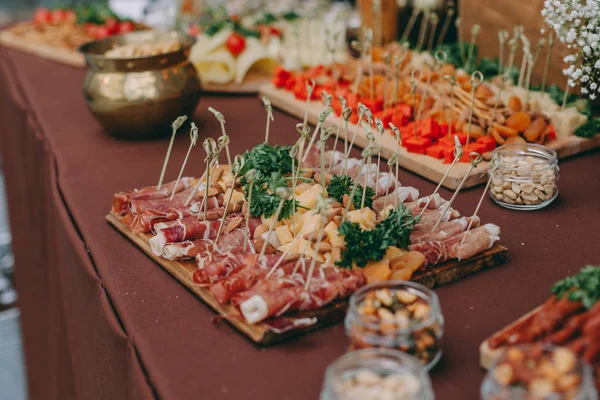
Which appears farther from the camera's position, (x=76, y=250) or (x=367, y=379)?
(x=76, y=250)

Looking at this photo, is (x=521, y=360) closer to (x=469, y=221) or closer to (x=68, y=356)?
(x=469, y=221)

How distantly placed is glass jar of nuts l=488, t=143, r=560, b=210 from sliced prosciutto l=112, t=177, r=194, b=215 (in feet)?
2.35

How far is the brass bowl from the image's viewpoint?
1908mm

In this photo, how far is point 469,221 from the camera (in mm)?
1296

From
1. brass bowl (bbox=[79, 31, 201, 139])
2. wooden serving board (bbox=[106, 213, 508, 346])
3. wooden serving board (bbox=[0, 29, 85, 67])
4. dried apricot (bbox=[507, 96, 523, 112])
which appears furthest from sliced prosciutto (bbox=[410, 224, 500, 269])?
wooden serving board (bbox=[0, 29, 85, 67])

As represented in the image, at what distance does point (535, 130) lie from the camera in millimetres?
1725

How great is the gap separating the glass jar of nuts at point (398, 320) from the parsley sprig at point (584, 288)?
0.19m

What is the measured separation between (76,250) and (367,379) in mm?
918

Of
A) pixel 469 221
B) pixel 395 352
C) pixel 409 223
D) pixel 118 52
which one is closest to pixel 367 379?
pixel 395 352

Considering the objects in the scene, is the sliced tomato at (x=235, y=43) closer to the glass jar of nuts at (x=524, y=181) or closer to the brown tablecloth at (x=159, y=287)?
the brown tablecloth at (x=159, y=287)

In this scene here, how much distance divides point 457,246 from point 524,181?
33 centimetres

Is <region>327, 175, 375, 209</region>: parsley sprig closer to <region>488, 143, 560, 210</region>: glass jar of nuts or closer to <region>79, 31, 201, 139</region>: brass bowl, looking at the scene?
<region>488, 143, 560, 210</region>: glass jar of nuts

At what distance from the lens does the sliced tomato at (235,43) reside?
2.57 meters

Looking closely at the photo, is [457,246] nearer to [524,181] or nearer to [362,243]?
[362,243]
